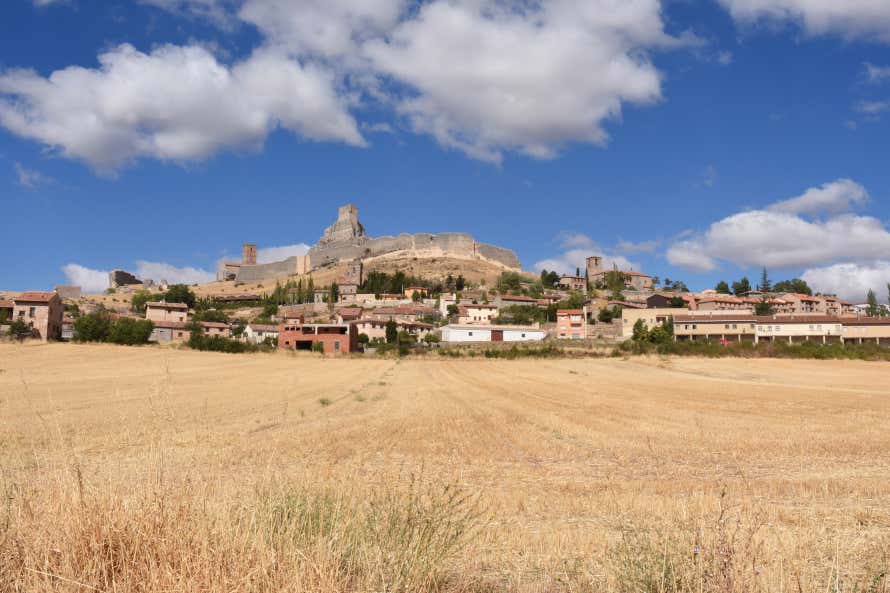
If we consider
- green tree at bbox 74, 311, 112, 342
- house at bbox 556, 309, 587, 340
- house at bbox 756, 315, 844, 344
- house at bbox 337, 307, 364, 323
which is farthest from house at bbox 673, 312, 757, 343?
green tree at bbox 74, 311, 112, 342

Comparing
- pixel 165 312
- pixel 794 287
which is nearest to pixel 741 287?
pixel 794 287

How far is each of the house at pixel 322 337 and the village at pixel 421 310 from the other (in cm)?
17

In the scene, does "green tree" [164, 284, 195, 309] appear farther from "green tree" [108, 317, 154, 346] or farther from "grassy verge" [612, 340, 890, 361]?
"grassy verge" [612, 340, 890, 361]

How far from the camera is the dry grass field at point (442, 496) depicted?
3.23 m

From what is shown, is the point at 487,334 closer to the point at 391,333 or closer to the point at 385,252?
the point at 391,333

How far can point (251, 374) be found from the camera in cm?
3453

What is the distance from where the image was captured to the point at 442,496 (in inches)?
186

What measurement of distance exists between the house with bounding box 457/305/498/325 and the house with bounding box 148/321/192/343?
4240 centimetres

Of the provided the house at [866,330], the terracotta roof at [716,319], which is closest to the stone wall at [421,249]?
the terracotta roof at [716,319]

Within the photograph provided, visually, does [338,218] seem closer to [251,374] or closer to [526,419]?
[251,374]

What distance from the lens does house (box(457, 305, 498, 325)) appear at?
305 feet

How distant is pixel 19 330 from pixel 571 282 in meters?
114

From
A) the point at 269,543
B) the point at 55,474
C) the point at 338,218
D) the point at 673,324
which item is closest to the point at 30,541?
the point at 55,474

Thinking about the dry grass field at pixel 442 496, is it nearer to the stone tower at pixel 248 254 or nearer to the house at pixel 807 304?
the house at pixel 807 304
